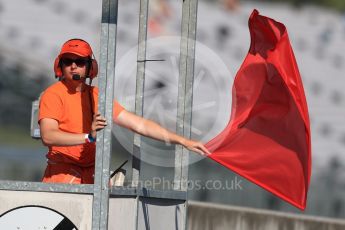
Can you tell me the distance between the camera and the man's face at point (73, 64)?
758 centimetres

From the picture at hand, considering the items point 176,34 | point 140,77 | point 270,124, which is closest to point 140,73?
point 140,77

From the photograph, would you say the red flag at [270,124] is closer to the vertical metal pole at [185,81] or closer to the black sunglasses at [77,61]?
the vertical metal pole at [185,81]

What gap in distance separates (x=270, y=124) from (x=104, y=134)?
132 centimetres

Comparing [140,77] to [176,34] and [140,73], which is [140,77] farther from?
[176,34]

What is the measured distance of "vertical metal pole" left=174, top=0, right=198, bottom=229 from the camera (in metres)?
8.61

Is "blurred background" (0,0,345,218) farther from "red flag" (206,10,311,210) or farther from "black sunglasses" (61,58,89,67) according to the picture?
"black sunglasses" (61,58,89,67)

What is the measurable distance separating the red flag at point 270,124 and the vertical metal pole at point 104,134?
0.88 meters

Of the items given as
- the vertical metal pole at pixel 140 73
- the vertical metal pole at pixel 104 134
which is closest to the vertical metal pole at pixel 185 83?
the vertical metal pole at pixel 140 73

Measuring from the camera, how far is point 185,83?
862cm

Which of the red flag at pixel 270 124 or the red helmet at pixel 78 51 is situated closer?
the red helmet at pixel 78 51

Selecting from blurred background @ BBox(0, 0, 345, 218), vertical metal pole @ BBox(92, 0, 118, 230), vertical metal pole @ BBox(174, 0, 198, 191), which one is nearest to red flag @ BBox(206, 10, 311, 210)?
vertical metal pole @ BBox(174, 0, 198, 191)

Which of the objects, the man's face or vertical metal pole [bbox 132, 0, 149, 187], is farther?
vertical metal pole [bbox 132, 0, 149, 187]

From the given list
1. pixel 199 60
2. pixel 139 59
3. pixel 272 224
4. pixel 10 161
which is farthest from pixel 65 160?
pixel 10 161

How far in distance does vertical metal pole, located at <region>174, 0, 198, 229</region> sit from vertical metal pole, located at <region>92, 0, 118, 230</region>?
5.10ft
